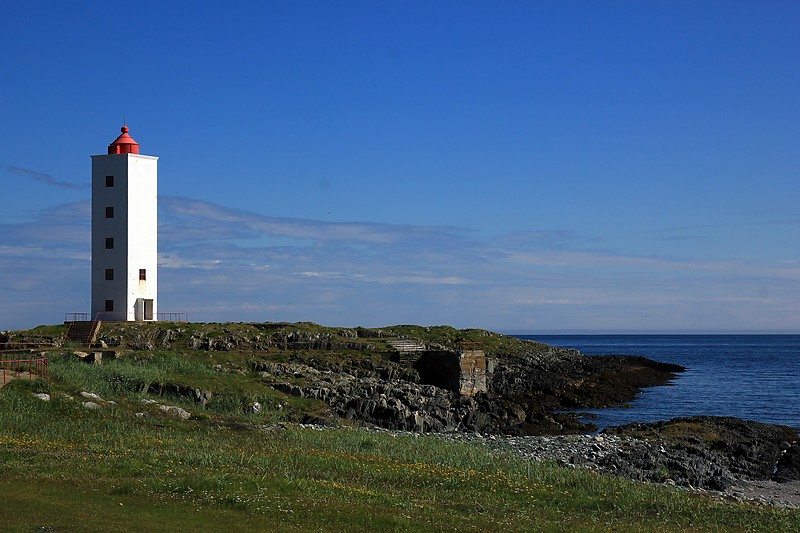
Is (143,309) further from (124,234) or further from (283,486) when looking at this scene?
(283,486)

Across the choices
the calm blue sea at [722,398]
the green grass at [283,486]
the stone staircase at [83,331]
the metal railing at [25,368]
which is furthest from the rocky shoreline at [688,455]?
the stone staircase at [83,331]

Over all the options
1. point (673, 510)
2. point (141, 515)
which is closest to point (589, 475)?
point (673, 510)

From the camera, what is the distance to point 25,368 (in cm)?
3647

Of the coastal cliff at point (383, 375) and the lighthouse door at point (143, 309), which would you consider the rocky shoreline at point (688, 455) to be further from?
the lighthouse door at point (143, 309)

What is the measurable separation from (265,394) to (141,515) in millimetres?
23275

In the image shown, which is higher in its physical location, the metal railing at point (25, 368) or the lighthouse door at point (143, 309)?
the lighthouse door at point (143, 309)

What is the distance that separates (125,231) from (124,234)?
23 centimetres

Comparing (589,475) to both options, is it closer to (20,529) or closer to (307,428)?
(307,428)

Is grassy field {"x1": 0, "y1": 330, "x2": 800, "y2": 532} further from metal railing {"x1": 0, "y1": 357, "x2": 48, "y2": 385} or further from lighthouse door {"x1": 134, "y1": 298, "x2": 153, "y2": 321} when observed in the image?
lighthouse door {"x1": 134, "y1": 298, "x2": 153, "y2": 321}

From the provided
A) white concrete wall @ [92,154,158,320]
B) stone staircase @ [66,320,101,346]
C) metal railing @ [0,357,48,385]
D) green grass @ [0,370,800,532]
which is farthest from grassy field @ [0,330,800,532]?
white concrete wall @ [92,154,158,320]

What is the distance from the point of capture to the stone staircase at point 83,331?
54875 millimetres

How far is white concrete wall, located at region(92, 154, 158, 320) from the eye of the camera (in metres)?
58.8

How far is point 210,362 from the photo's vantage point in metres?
45.9

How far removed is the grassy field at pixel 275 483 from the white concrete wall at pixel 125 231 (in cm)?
2787
